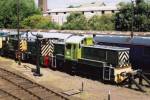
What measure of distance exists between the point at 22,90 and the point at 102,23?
47.3m

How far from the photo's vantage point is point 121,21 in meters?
59.8

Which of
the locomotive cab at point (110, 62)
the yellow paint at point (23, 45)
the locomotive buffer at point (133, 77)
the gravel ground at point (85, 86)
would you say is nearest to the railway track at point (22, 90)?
the gravel ground at point (85, 86)

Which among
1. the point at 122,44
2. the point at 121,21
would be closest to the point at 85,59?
the point at 122,44

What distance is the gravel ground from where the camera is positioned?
1956 centimetres

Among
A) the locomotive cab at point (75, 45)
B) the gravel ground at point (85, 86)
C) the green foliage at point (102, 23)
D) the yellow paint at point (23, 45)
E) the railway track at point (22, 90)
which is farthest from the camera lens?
the green foliage at point (102, 23)

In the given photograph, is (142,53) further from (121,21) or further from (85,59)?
(121,21)

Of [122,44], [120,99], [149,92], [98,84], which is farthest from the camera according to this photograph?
[122,44]

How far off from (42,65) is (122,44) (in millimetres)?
7226

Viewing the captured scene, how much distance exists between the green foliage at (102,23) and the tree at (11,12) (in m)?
16.1

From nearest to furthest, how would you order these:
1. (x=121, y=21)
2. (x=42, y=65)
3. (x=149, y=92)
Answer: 1. (x=149, y=92)
2. (x=42, y=65)
3. (x=121, y=21)

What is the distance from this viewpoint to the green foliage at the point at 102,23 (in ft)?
206

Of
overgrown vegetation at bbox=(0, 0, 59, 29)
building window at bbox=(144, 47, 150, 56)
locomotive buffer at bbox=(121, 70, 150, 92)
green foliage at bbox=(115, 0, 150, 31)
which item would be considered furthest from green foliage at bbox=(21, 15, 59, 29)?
locomotive buffer at bbox=(121, 70, 150, 92)

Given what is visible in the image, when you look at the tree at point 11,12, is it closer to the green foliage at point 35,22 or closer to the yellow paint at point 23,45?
the green foliage at point 35,22

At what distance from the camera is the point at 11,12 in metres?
71.9
